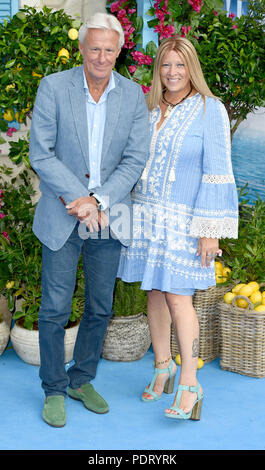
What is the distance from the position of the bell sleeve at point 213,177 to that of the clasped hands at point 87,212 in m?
0.45

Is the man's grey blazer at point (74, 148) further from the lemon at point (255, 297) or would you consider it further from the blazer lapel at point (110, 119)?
the lemon at point (255, 297)

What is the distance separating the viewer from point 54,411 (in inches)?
117

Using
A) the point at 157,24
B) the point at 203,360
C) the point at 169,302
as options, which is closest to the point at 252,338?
the point at 203,360

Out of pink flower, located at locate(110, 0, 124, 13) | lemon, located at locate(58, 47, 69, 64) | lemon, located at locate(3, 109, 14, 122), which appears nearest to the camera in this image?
lemon, located at locate(58, 47, 69, 64)

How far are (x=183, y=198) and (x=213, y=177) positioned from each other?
0.19 meters

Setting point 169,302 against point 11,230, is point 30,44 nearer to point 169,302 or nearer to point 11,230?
point 11,230

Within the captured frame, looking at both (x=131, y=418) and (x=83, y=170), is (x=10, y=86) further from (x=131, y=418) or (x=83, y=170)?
(x=131, y=418)

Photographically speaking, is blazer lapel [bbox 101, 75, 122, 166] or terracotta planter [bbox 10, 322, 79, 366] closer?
blazer lapel [bbox 101, 75, 122, 166]

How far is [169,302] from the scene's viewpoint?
3.00m

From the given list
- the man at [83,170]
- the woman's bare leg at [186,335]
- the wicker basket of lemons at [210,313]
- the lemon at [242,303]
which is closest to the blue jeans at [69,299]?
the man at [83,170]

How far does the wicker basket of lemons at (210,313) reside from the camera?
389 centimetres

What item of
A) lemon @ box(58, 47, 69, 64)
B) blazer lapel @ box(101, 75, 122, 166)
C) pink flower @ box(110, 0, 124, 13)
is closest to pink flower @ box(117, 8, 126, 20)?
pink flower @ box(110, 0, 124, 13)

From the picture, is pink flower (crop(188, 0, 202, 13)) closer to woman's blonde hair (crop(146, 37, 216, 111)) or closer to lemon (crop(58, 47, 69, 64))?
lemon (crop(58, 47, 69, 64))

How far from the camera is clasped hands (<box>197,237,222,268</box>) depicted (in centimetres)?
287
